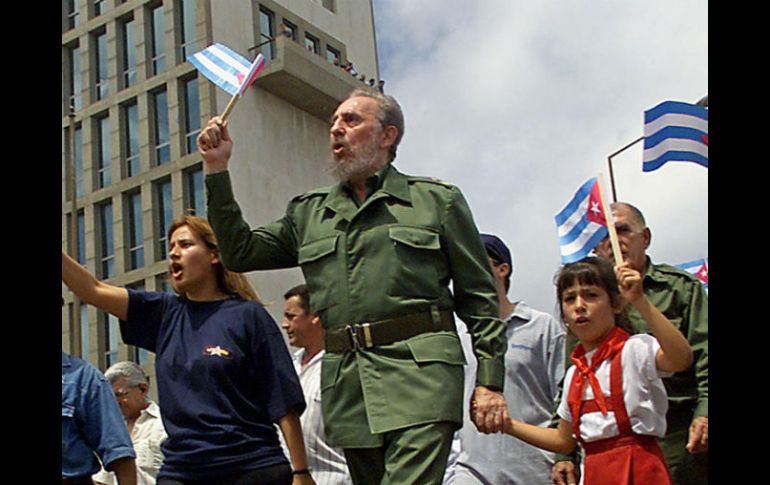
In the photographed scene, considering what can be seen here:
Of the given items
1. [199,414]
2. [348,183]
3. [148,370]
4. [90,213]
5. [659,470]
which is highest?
[90,213]

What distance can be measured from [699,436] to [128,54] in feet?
141

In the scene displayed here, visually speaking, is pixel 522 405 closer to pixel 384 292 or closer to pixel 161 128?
pixel 384 292

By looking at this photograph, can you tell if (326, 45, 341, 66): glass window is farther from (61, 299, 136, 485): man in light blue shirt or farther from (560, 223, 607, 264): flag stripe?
(61, 299, 136, 485): man in light blue shirt

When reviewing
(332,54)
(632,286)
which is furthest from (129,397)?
(332,54)

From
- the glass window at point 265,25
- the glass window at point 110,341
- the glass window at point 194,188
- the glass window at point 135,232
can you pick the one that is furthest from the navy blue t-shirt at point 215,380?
the glass window at point 265,25

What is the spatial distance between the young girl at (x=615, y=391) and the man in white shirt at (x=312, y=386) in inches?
65.4

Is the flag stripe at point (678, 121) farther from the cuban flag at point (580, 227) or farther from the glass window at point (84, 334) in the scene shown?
the glass window at point (84, 334)

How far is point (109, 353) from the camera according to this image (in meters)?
43.1

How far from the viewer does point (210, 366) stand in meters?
5.52

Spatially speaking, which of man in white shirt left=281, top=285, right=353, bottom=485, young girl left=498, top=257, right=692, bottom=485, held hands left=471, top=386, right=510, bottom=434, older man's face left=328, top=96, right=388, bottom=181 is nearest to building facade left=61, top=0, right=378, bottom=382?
man in white shirt left=281, top=285, right=353, bottom=485

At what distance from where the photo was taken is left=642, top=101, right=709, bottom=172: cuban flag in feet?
20.8

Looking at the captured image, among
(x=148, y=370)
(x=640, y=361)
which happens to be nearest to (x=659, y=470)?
(x=640, y=361)
